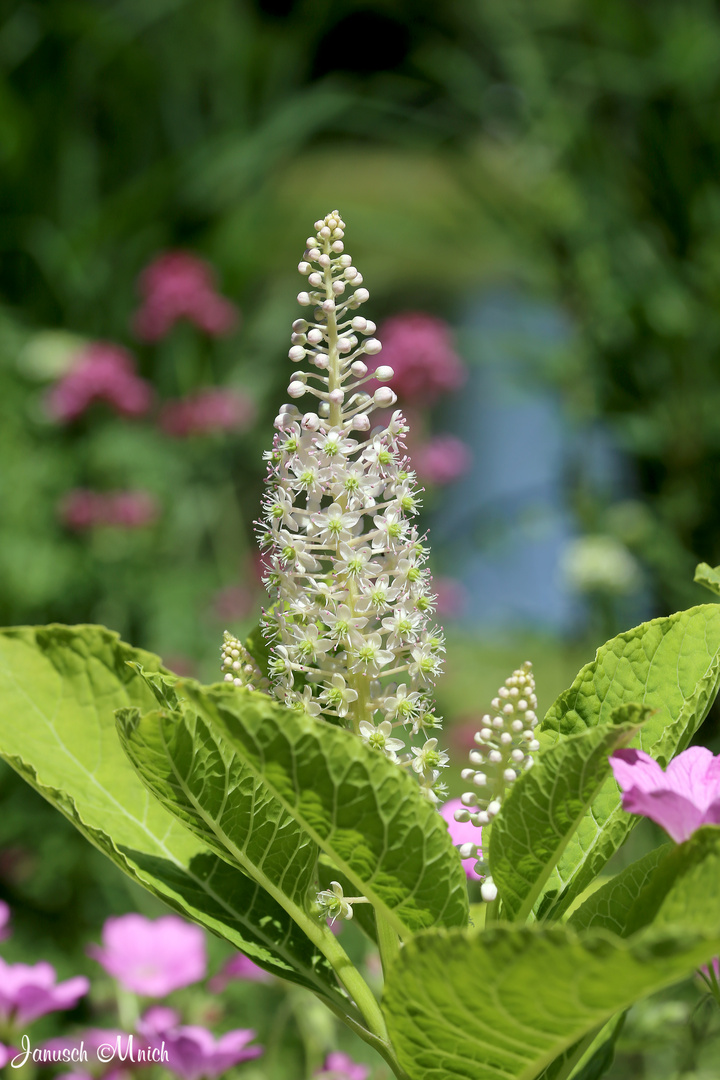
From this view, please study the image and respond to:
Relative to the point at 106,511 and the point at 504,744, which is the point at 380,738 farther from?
the point at 106,511

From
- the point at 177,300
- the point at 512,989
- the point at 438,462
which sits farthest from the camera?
the point at 177,300

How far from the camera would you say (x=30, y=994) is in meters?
0.54

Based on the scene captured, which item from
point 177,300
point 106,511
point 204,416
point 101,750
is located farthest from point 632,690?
point 177,300

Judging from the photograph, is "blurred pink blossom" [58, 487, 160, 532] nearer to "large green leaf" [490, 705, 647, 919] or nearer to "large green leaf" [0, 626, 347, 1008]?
"large green leaf" [0, 626, 347, 1008]

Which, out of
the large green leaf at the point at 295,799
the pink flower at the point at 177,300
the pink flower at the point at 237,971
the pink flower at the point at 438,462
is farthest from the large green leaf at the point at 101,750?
the pink flower at the point at 177,300

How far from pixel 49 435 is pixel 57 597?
0.43 meters

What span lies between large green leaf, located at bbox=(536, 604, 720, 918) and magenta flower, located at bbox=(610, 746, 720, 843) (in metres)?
0.02

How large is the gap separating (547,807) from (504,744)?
0.04 metres

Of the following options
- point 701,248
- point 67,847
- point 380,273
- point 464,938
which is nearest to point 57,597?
point 67,847

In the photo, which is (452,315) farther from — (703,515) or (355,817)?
(355,817)

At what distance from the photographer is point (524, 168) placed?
89.5 inches

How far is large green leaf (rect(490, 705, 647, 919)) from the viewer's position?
1.02 feet

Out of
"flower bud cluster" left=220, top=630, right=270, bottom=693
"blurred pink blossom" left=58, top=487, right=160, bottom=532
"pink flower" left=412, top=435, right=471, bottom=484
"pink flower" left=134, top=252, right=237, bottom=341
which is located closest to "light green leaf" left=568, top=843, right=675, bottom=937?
"flower bud cluster" left=220, top=630, right=270, bottom=693

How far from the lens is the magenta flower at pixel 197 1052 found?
0.50 m
